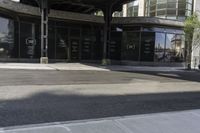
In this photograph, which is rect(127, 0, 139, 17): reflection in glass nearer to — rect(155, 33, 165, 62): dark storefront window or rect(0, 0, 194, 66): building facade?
rect(0, 0, 194, 66): building facade

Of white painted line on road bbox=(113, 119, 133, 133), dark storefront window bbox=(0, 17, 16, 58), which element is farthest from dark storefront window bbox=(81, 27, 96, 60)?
white painted line on road bbox=(113, 119, 133, 133)

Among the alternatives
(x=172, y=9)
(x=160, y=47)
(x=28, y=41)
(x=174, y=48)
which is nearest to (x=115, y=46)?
(x=160, y=47)

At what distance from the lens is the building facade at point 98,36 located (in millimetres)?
25438

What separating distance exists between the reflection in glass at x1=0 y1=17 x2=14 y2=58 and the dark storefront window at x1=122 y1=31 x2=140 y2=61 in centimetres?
1118

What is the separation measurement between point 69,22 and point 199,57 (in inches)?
601

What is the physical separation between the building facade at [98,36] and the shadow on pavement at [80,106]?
16263 millimetres

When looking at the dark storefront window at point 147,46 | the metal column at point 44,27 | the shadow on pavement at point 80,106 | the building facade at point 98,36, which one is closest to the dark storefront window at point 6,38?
the building facade at point 98,36

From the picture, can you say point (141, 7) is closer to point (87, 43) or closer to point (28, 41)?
point (87, 43)

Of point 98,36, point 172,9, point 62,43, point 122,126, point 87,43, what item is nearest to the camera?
point 122,126

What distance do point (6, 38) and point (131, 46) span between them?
1220 cm

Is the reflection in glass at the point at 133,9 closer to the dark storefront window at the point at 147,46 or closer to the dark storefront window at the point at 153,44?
the dark storefront window at the point at 153,44

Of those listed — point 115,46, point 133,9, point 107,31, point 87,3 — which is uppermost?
point 133,9

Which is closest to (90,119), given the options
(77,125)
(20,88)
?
(77,125)

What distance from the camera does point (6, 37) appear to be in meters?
24.8
